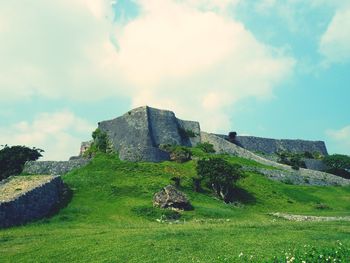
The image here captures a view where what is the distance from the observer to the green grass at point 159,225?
20297mm

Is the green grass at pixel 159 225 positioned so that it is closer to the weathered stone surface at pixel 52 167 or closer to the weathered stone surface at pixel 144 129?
the weathered stone surface at pixel 52 167

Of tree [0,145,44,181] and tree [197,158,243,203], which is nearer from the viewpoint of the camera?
tree [197,158,243,203]

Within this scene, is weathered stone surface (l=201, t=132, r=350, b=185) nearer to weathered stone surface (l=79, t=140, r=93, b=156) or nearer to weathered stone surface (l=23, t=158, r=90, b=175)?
weathered stone surface (l=79, t=140, r=93, b=156)

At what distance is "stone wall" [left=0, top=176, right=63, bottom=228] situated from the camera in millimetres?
30766

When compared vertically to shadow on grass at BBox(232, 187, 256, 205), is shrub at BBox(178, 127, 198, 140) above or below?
above

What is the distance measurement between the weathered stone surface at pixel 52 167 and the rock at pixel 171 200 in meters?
20.0

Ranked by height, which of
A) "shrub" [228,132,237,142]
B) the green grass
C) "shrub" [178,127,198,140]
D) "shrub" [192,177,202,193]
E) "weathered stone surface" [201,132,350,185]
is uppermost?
"shrub" [228,132,237,142]

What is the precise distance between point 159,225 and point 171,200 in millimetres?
7735

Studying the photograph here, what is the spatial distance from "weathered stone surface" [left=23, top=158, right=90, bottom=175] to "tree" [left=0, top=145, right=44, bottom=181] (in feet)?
8.88

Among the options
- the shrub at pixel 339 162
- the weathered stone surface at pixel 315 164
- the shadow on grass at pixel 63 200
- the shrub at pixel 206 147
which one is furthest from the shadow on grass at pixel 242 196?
the shrub at pixel 339 162

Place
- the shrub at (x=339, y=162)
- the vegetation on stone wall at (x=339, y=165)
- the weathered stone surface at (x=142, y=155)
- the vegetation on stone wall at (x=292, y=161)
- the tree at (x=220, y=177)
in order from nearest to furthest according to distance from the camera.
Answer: the tree at (x=220, y=177) → the weathered stone surface at (x=142, y=155) → the vegetation on stone wall at (x=292, y=161) → the vegetation on stone wall at (x=339, y=165) → the shrub at (x=339, y=162)

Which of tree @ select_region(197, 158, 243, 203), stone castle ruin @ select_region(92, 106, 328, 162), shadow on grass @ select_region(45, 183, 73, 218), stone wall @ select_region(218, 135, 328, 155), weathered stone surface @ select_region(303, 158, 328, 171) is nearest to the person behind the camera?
shadow on grass @ select_region(45, 183, 73, 218)

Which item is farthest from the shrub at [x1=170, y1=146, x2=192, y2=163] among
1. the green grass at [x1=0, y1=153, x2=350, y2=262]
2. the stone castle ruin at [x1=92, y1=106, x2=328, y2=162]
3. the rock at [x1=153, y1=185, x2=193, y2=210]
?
the rock at [x1=153, y1=185, x2=193, y2=210]

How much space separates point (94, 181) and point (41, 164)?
45.9ft
